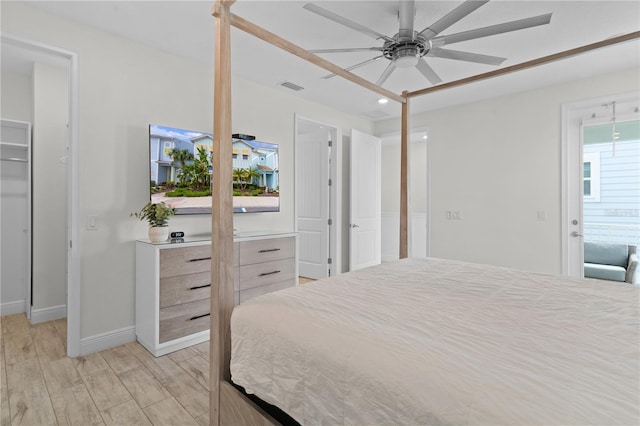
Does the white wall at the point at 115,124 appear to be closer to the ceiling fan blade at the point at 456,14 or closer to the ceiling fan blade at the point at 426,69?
the ceiling fan blade at the point at 426,69

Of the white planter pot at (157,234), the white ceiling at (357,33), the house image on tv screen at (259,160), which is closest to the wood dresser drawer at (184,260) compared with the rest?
the white planter pot at (157,234)

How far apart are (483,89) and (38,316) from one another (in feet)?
17.8

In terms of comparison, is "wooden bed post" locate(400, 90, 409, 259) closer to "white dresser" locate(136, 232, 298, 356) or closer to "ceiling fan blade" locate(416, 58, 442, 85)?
"ceiling fan blade" locate(416, 58, 442, 85)

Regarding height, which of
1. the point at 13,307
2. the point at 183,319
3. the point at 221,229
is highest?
the point at 221,229

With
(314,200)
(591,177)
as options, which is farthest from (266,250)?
(591,177)

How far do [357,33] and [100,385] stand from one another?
10.3ft

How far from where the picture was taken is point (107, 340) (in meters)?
2.63

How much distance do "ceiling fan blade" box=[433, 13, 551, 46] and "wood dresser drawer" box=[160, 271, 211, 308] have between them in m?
2.53

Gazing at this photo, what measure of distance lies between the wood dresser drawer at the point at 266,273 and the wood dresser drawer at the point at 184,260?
393mm

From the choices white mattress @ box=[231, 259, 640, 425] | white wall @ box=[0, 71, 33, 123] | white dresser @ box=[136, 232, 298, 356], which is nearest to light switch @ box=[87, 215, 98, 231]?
white dresser @ box=[136, 232, 298, 356]

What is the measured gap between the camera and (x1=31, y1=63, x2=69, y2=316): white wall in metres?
3.17

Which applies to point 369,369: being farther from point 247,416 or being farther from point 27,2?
point 27,2

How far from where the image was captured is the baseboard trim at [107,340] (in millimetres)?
2525

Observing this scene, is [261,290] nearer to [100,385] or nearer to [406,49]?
[100,385]
